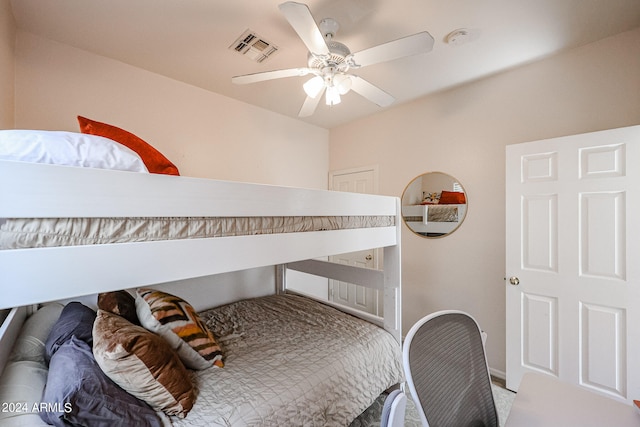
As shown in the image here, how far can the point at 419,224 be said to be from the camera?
2.76 meters

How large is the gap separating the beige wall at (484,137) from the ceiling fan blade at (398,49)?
4.41 ft

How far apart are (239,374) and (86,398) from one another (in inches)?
24.8

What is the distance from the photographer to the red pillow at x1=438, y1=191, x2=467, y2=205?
2470mm

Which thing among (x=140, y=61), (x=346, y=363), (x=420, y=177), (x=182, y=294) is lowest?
(x=346, y=363)

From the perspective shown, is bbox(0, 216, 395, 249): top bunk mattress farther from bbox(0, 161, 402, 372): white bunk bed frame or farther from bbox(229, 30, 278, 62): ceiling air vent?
bbox(229, 30, 278, 62): ceiling air vent

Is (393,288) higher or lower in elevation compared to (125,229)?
lower

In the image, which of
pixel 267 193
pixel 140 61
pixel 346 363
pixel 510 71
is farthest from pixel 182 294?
pixel 510 71

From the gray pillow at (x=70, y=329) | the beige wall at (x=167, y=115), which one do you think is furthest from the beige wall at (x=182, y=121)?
the gray pillow at (x=70, y=329)

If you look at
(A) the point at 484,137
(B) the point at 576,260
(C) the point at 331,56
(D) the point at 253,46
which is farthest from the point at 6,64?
(B) the point at 576,260

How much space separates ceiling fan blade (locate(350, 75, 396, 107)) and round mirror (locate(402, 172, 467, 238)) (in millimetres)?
1131

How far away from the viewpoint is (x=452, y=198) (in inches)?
99.4

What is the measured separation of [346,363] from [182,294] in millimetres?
1556

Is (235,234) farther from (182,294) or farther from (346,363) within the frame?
(182,294)

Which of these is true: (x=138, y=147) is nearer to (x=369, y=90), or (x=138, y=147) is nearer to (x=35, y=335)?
(x=35, y=335)
